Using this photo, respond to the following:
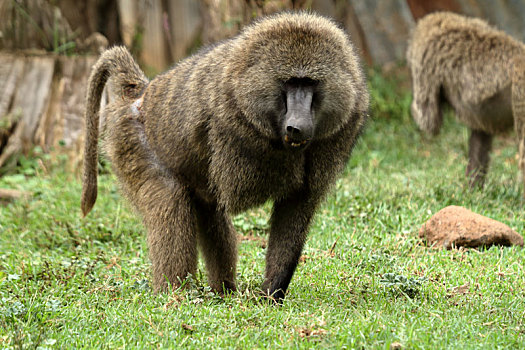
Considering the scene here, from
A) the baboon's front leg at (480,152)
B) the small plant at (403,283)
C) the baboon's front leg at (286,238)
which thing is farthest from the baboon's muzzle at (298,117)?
the baboon's front leg at (480,152)

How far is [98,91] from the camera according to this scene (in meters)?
4.23

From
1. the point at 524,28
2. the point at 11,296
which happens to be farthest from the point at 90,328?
the point at 524,28

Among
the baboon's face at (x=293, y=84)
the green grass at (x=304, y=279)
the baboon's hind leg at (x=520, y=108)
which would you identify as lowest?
the green grass at (x=304, y=279)

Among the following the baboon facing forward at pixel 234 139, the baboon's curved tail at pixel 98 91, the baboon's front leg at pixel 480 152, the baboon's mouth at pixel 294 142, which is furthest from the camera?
the baboon's front leg at pixel 480 152

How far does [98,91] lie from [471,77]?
3.60m

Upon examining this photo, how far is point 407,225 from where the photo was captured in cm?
514

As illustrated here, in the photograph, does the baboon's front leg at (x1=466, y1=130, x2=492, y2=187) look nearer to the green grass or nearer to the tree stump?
the green grass

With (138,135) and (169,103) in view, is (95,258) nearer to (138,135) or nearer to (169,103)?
(138,135)

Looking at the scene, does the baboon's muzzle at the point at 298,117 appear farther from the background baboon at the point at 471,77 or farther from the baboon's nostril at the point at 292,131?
the background baboon at the point at 471,77

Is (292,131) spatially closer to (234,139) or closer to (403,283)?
(234,139)

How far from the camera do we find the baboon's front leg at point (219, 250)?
12.9 feet

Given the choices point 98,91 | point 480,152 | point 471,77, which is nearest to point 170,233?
point 98,91

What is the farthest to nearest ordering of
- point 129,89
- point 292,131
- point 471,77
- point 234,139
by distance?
point 471,77 < point 129,89 < point 234,139 < point 292,131

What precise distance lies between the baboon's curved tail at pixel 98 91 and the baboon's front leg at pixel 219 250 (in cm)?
74
